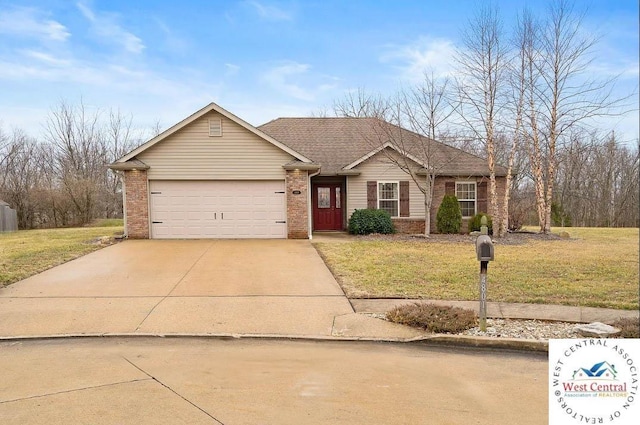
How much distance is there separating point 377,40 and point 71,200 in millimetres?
23789

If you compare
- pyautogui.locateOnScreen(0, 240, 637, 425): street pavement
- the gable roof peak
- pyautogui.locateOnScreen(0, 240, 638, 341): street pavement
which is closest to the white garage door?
the gable roof peak

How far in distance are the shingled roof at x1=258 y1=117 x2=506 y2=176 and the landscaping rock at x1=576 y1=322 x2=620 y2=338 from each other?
12.4 meters

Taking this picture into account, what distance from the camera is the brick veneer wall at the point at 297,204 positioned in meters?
15.9

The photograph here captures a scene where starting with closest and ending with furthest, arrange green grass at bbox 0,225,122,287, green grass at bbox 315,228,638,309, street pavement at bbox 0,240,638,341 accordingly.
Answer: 1. street pavement at bbox 0,240,638,341
2. green grass at bbox 315,228,638,309
3. green grass at bbox 0,225,122,287

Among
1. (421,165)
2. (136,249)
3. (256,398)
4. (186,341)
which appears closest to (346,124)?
(421,165)

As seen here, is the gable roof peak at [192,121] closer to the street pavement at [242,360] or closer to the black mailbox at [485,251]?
the street pavement at [242,360]

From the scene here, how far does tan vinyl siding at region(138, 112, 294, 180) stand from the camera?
15.7 meters

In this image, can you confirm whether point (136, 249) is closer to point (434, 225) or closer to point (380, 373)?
point (380, 373)

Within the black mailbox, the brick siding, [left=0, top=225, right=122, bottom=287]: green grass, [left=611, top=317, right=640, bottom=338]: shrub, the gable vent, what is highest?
the gable vent

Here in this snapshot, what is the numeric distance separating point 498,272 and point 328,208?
1031 cm

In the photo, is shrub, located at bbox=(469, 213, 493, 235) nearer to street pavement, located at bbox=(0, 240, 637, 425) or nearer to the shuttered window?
the shuttered window

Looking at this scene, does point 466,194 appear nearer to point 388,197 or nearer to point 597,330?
point 388,197

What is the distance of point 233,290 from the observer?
795cm

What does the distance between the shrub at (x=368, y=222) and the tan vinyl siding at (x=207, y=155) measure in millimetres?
4258
